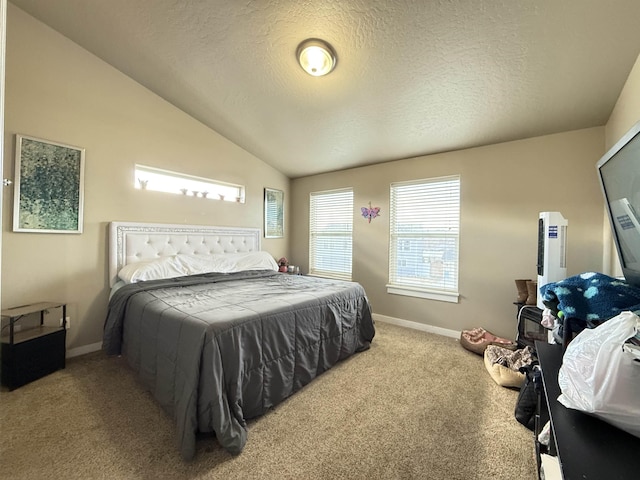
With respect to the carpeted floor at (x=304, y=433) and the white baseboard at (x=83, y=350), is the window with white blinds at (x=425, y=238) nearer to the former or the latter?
the carpeted floor at (x=304, y=433)

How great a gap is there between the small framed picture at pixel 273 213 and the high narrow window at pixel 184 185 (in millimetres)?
474

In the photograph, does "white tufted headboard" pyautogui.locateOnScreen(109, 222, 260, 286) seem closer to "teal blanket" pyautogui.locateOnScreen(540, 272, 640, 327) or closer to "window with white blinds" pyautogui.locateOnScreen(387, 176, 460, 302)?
"window with white blinds" pyautogui.locateOnScreen(387, 176, 460, 302)

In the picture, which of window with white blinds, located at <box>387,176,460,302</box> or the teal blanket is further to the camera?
window with white blinds, located at <box>387,176,460,302</box>

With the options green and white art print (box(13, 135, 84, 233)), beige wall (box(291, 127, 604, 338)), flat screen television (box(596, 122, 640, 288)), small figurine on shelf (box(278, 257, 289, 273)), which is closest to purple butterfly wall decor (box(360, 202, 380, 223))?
beige wall (box(291, 127, 604, 338))

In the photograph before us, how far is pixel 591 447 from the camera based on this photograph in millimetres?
718

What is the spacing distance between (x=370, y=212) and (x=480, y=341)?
2.02 m

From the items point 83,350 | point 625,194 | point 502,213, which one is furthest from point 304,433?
point 502,213

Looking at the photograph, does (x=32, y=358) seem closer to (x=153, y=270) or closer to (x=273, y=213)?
(x=153, y=270)

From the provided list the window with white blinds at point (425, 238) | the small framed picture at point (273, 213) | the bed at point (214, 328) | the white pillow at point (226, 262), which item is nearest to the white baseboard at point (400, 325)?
the window with white blinds at point (425, 238)

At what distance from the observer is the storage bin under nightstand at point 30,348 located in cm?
205

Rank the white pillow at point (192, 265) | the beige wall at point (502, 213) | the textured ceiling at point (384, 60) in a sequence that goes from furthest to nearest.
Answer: the white pillow at point (192, 265), the beige wall at point (502, 213), the textured ceiling at point (384, 60)

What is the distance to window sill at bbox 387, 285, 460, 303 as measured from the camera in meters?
3.23

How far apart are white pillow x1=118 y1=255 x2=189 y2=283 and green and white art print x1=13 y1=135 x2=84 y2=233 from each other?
58cm

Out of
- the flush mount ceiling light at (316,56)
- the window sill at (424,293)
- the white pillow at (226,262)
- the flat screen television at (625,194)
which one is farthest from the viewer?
the window sill at (424,293)
